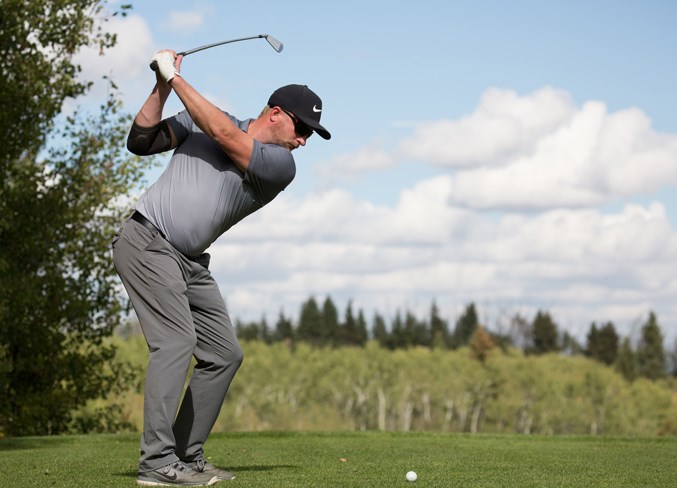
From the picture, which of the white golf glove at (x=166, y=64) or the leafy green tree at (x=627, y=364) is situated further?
the leafy green tree at (x=627, y=364)

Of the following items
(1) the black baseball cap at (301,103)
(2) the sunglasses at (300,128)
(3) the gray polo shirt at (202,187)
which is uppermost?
(1) the black baseball cap at (301,103)

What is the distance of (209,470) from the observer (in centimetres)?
666

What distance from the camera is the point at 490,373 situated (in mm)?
117812

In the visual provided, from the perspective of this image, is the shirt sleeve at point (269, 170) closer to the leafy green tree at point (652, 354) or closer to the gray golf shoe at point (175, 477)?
the gray golf shoe at point (175, 477)

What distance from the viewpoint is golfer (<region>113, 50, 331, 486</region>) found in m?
6.30

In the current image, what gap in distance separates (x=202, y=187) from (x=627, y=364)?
140 m

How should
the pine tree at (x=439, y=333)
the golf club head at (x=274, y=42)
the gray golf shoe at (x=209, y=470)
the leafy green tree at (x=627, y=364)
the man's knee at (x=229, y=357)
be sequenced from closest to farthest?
1. the gray golf shoe at (x=209, y=470)
2. the man's knee at (x=229, y=357)
3. the golf club head at (x=274, y=42)
4. the leafy green tree at (x=627, y=364)
5. the pine tree at (x=439, y=333)

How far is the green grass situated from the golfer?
587mm

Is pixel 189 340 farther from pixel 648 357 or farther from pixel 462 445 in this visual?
pixel 648 357

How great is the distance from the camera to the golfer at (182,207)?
6.30 metres

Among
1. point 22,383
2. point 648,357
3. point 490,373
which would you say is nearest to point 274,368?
point 490,373

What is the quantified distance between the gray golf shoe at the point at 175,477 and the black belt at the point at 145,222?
5.01ft

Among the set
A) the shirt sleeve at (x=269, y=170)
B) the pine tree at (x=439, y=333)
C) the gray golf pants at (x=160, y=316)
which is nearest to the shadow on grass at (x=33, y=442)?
the gray golf pants at (x=160, y=316)

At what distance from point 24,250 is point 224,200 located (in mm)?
14425
